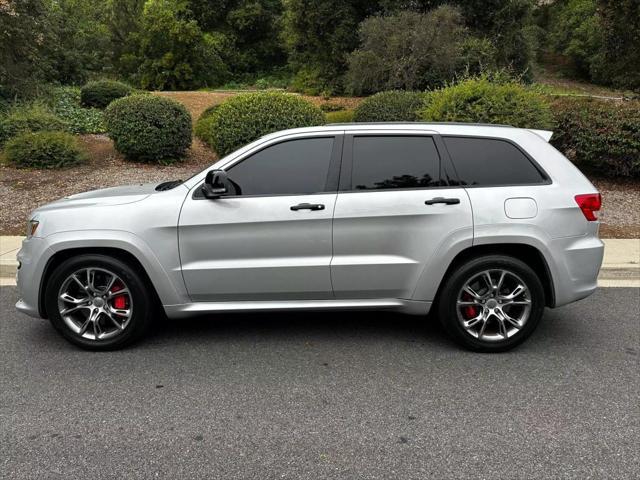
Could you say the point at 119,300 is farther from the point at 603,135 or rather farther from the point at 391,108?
the point at 603,135

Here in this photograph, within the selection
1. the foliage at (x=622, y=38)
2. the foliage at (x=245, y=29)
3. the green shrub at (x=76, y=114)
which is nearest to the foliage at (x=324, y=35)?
the foliage at (x=622, y=38)

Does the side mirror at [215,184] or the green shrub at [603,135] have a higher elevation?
the side mirror at [215,184]

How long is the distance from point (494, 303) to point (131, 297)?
9.07 ft

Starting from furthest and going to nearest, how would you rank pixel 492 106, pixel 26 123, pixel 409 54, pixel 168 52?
1. pixel 168 52
2. pixel 409 54
3. pixel 26 123
4. pixel 492 106

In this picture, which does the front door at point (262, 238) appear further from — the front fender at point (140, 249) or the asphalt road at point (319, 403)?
the asphalt road at point (319, 403)

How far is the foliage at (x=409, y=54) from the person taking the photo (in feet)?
56.3

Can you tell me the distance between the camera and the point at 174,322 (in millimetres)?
5219

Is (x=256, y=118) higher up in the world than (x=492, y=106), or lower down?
lower down

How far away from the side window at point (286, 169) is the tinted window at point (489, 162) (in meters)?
1.01

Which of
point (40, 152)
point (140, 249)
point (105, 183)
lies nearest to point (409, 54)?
point (105, 183)

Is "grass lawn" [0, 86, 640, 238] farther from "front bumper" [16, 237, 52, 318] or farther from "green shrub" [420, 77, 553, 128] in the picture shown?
"front bumper" [16, 237, 52, 318]

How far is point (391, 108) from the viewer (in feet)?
38.3

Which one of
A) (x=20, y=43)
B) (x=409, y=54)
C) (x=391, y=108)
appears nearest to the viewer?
(x=391, y=108)

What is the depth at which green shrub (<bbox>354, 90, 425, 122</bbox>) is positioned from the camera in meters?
11.6
